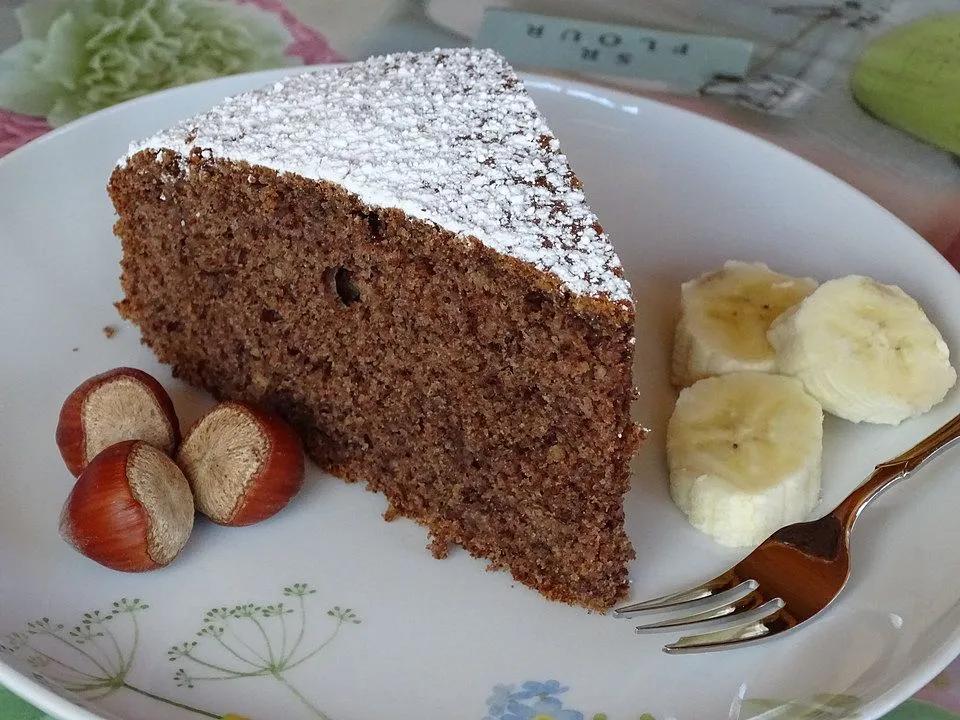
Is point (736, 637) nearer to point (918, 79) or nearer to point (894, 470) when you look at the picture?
point (894, 470)

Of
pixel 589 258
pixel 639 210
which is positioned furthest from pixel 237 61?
pixel 589 258

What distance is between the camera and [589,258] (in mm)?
1517

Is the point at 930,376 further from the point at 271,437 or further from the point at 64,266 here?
the point at 64,266

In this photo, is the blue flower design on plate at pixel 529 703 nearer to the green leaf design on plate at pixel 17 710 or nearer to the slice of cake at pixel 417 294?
the slice of cake at pixel 417 294

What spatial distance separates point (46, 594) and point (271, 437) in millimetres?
436

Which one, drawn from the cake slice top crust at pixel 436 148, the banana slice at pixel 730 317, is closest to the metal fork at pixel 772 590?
the banana slice at pixel 730 317

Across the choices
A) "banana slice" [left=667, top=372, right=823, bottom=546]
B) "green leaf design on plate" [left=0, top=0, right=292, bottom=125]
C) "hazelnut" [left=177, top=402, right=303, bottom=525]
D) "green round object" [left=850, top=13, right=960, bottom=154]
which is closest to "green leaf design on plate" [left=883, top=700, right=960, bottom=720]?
"banana slice" [left=667, top=372, right=823, bottom=546]

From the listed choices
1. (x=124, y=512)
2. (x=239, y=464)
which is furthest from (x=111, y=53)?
(x=124, y=512)

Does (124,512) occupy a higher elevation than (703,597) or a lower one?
higher

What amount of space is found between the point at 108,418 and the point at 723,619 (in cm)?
111

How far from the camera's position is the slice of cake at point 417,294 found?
5.05 feet

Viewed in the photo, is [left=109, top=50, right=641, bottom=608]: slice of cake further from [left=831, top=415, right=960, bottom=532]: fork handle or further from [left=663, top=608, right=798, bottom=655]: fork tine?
[left=831, top=415, right=960, bottom=532]: fork handle

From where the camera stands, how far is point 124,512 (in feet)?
5.01

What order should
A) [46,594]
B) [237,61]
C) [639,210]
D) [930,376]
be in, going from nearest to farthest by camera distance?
[46,594] < [930,376] < [639,210] < [237,61]
